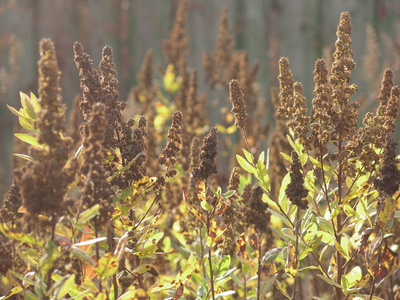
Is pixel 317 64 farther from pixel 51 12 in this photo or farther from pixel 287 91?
pixel 51 12

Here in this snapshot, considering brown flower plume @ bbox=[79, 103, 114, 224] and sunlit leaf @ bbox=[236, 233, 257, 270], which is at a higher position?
brown flower plume @ bbox=[79, 103, 114, 224]

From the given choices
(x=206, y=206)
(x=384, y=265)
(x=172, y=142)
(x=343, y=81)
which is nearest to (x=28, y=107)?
(x=172, y=142)

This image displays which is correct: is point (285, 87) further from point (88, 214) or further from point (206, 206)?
point (88, 214)

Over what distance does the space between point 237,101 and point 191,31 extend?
341 centimetres

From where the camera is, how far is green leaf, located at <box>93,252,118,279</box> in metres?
0.81

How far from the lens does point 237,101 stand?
42.7 inches

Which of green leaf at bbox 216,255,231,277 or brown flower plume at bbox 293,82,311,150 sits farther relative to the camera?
green leaf at bbox 216,255,231,277

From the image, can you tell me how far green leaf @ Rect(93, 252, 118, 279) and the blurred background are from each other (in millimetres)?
2949

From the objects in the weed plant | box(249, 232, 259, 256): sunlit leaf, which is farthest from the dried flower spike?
box(249, 232, 259, 256): sunlit leaf

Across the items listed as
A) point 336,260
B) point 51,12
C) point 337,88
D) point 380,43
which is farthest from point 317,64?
point 51,12

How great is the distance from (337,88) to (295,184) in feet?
0.84

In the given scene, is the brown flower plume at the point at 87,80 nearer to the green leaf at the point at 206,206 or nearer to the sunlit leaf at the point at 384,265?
the green leaf at the point at 206,206

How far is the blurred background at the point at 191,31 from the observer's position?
3939 millimetres

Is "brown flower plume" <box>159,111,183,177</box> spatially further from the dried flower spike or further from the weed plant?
the dried flower spike
